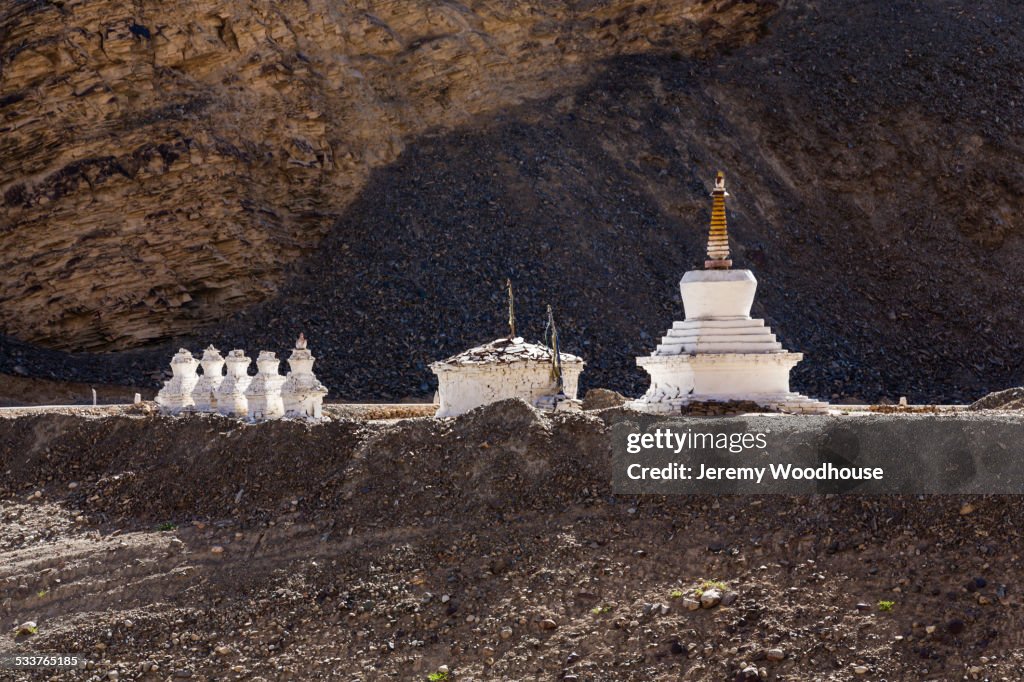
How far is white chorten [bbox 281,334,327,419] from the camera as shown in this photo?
2369cm

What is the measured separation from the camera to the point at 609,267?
44250 mm

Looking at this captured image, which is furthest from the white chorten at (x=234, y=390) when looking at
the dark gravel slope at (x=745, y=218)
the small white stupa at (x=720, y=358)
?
the dark gravel slope at (x=745, y=218)

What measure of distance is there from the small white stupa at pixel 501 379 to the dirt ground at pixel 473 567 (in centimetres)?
Answer: 316

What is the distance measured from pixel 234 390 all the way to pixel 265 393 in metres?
0.79

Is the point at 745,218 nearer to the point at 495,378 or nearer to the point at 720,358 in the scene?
the point at 495,378

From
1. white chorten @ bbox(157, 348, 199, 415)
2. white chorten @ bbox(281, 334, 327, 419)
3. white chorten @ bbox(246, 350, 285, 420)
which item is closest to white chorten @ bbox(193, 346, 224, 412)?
white chorten @ bbox(157, 348, 199, 415)

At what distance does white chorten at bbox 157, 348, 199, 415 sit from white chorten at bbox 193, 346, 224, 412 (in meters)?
0.18

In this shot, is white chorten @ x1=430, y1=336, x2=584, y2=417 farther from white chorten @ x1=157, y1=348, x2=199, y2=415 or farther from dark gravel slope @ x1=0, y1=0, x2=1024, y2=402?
dark gravel slope @ x1=0, y1=0, x2=1024, y2=402

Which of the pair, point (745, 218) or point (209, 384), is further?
point (745, 218)

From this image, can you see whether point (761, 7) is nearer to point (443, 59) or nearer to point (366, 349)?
point (443, 59)

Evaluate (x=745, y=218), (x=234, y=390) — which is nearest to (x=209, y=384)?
(x=234, y=390)

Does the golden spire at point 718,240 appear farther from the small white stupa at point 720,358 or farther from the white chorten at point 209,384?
the white chorten at point 209,384

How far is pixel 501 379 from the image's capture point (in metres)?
23.9

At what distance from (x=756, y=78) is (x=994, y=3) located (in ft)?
35.6
